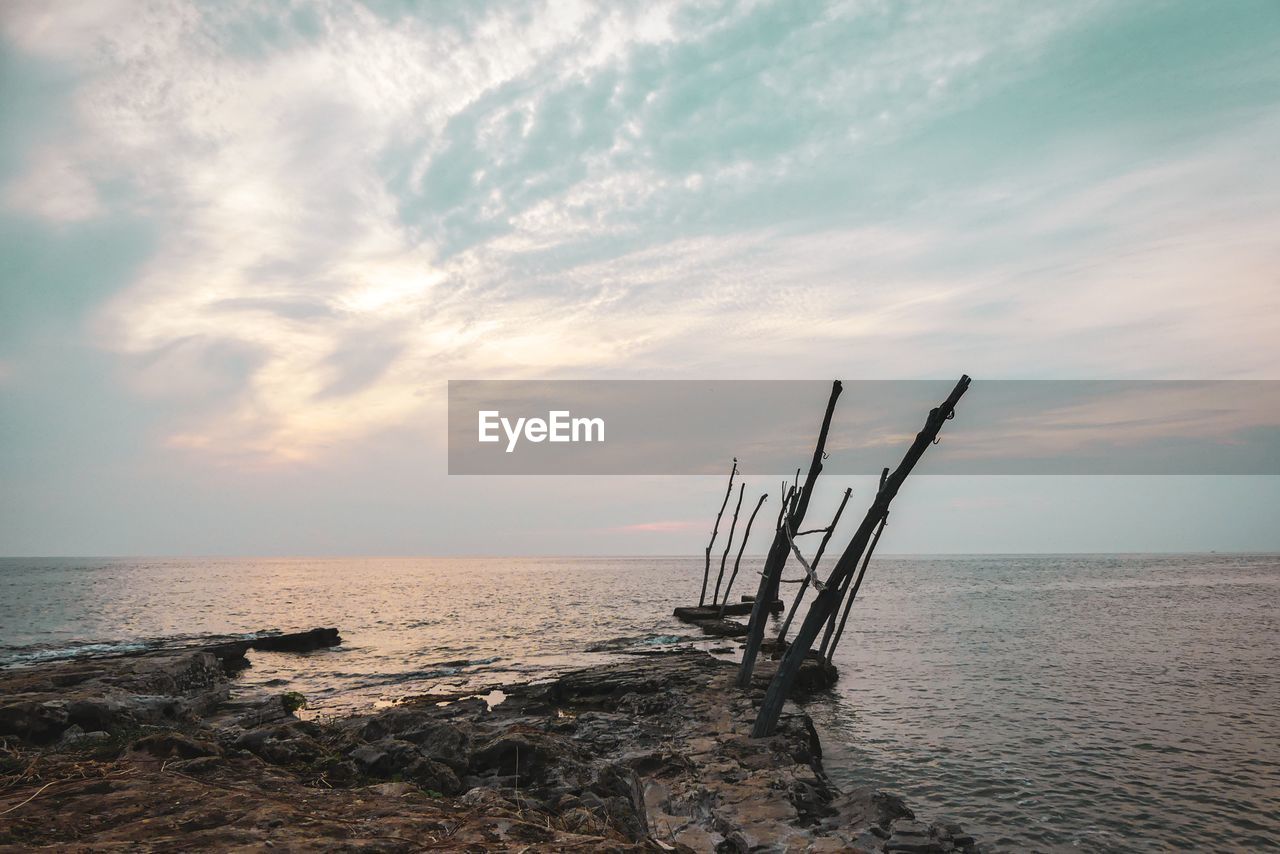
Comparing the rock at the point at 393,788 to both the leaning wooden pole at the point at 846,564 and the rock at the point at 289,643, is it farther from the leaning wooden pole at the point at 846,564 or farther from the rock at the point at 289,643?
the rock at the point at 289,643

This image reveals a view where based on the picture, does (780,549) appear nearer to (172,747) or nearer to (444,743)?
(444,743)

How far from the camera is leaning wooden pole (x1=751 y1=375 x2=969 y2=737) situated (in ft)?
36.9

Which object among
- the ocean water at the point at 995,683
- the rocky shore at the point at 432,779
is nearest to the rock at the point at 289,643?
the ocean water at the point at 995,683

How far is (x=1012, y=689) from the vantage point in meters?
20.5

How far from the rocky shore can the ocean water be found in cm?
269

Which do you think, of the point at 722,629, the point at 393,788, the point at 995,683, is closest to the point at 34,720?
the point at 393,788

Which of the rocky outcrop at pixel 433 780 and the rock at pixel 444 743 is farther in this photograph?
the rock at pixel 444 743

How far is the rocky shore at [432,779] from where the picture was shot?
16.3ft

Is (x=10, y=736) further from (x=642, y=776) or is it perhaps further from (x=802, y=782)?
(x=802, y=782)

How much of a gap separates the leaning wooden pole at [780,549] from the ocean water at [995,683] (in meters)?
2.55

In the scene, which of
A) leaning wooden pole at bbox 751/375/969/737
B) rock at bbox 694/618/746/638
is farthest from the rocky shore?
rock at bbox 694/618/746/638

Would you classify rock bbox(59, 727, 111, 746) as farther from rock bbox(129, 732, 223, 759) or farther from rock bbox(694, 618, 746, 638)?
rock bbox(694, 618, 746, 638)

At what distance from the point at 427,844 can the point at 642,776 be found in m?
6.43

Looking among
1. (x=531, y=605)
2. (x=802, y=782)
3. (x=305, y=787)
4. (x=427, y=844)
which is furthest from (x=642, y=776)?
(x=531, y=605)
